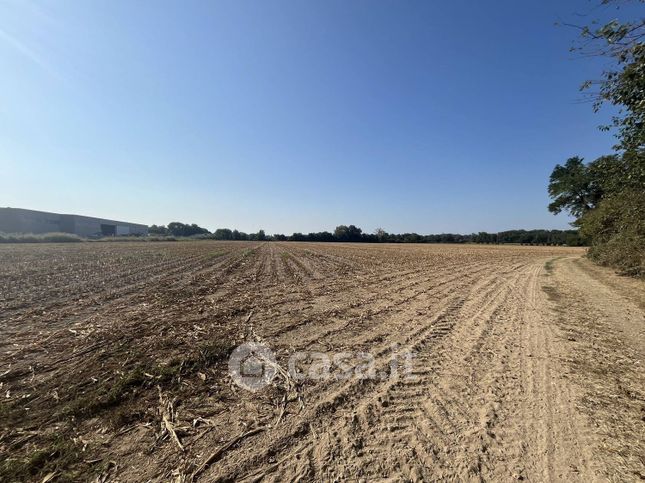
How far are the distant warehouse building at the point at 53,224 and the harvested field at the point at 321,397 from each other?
Answer: 84.5 metres

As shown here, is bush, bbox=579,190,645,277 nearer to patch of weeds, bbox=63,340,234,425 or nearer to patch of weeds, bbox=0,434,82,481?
patch of weeds, bbox=63,340,234,425

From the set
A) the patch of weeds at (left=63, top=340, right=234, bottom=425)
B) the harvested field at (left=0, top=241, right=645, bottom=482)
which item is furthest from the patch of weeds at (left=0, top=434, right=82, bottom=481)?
the patch of weeds at (left=63, top=340, right=234, bottom=425)

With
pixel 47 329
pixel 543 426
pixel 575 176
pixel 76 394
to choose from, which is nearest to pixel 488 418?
pixel 543 426

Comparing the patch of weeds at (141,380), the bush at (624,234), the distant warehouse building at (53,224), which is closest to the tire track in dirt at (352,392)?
the patch of weeds at (141,380)

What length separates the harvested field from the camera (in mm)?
2312

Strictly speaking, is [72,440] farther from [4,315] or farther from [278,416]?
[4,315]

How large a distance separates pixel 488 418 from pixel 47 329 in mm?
7923

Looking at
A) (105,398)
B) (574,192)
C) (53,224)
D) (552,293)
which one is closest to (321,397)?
(105,398)

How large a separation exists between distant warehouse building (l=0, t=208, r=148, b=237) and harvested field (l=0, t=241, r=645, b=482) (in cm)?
8445

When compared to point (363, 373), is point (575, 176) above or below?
above

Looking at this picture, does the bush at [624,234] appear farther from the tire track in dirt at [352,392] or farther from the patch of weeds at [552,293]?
the tire track in dirt at [352,392]

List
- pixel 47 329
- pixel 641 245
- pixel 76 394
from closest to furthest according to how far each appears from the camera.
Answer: pixel 76 394 → pixel 47 329 → pixel 641 245

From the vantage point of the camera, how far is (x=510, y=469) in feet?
7.43

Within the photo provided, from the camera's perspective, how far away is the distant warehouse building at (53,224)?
61.4 metres
